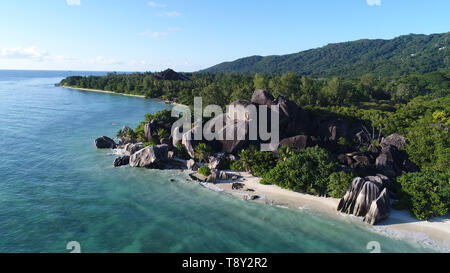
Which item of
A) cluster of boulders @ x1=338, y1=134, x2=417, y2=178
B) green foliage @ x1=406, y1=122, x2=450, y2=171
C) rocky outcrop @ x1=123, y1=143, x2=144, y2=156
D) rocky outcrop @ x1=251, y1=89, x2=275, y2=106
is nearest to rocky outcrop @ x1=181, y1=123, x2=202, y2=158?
rocky outcrop @ x1=123, y1=143, x2=144, y2=156

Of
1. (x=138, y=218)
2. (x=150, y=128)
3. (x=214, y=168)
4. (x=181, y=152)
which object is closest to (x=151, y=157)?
(x=181, y=152)

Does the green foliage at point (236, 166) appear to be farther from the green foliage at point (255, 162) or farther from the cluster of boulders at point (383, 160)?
the cluster of boulders at point (383, 160)

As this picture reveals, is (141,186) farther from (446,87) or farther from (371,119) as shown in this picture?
(446,87)

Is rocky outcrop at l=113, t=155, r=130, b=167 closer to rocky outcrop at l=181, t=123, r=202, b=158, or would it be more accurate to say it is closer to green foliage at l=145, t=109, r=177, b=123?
rocky outcrop at l=181, t=123, r=202, b=158

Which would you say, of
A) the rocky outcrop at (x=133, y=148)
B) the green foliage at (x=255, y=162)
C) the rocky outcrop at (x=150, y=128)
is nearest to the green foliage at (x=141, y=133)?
the rocky outcrop at (x=150, y=128)

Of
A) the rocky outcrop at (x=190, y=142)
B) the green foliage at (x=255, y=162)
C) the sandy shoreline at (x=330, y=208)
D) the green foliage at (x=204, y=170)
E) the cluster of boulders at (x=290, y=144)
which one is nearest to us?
the sandy shoreline at (x=330, y=208)

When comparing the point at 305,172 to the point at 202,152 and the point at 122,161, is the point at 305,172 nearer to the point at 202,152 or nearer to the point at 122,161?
the point at 202,152
